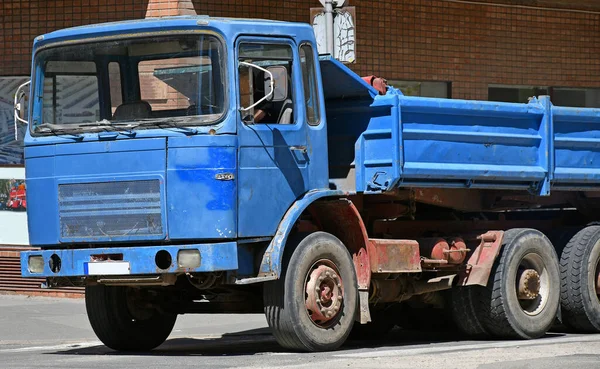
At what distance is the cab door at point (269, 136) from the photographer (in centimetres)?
991

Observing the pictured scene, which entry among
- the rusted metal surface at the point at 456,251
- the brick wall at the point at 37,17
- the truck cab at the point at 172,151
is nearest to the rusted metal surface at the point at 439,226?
the rusted metal surface at the point at 456,251

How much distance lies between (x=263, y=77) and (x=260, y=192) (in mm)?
884

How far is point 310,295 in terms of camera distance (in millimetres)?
10258

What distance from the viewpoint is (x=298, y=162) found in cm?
1038

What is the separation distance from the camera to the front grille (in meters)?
9.94

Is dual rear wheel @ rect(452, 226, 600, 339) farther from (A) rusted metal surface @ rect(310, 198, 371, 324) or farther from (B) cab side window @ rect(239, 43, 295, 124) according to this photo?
(B) cab side window @ rect(239, 43, 295, 124)

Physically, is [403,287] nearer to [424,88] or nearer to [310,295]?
[310,295]

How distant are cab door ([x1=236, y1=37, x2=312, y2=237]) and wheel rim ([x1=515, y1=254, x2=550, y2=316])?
278 centimetres

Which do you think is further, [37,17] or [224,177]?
[37,17]

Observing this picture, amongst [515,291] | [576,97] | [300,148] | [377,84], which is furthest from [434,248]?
[576,97]

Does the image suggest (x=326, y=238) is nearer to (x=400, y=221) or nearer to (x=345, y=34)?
(x=400, y=221)

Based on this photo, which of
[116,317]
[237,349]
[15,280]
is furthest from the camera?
[15,280]

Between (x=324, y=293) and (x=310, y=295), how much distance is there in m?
0.16

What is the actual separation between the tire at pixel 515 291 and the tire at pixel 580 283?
22 centimetres
